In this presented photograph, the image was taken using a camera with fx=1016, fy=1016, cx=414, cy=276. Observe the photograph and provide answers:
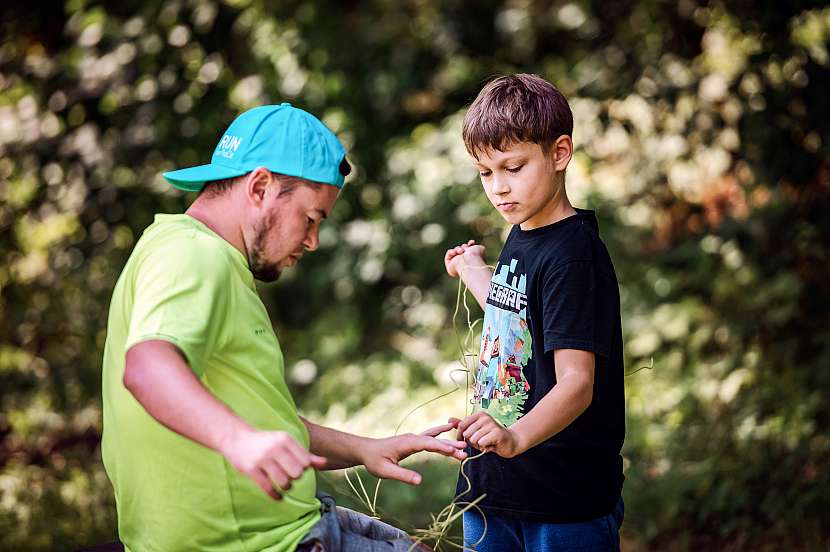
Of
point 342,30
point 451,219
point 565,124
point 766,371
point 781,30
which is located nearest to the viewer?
point 565,124

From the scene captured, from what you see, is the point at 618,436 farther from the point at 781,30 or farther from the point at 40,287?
the point at 40,287

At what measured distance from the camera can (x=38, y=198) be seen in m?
6.00

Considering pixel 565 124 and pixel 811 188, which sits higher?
pixel 565 124

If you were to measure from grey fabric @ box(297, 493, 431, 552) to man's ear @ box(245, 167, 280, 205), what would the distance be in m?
0.63

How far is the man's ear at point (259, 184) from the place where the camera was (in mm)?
1964

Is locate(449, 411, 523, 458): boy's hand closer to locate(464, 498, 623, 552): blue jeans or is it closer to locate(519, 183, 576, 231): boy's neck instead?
locate(464, 498, 623, 552): blue jeans

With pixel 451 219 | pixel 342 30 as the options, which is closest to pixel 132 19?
pixel 342 30

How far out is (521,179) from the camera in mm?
2305

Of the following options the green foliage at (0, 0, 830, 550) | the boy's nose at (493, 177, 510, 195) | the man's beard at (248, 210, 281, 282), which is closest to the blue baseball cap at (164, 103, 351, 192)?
the man's beard at (248, 210, 281, 282)

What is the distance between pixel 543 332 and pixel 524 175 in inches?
14.1

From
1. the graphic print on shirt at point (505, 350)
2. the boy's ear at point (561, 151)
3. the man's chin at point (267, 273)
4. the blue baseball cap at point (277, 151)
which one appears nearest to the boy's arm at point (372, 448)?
the graphic print on shirt at point (505, 350)

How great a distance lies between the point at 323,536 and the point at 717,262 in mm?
4220

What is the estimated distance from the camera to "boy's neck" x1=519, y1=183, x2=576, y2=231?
237 cm

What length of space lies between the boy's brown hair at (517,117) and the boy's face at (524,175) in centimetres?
2
